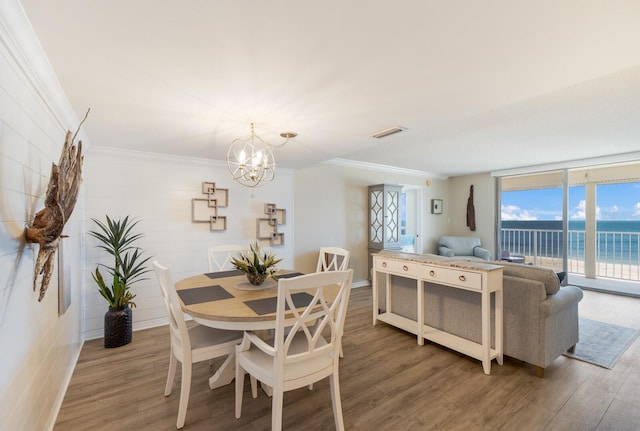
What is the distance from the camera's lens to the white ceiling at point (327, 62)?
3.77 feet

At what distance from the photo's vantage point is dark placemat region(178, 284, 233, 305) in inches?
77.0

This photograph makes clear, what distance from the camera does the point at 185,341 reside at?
1.79 meters

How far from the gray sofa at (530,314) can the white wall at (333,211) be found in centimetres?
243

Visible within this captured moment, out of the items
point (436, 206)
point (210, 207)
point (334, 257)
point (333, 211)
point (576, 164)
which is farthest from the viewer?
point (436, 206)

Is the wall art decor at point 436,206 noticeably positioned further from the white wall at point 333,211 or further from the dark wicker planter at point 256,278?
the dark wicker planter at point 256,278

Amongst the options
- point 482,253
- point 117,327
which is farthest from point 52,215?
point 482,253

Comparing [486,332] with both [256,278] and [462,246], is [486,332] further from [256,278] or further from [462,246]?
[462,246]

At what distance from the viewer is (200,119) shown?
2.31 metres

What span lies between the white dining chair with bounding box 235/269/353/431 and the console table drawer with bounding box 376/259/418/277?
1.42 meters

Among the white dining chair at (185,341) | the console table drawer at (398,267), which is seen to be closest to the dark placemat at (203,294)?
the white dining chair at (185,341)

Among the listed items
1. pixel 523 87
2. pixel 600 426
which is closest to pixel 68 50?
pixel 523 87

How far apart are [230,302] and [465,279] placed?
1998mm

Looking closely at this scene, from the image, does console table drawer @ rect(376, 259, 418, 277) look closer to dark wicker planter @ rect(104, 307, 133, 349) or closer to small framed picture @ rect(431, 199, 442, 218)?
dark wicker planter @ rect(104, 307, 133, 349)

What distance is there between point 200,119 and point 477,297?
9.64 feet
